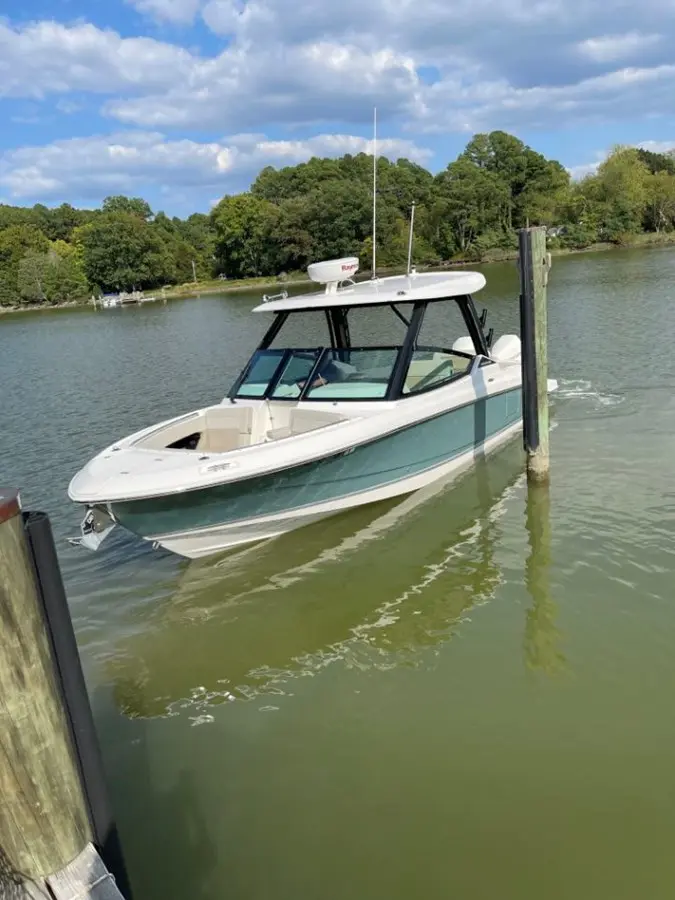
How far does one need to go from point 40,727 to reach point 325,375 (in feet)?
21.0

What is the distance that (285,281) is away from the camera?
247 feet

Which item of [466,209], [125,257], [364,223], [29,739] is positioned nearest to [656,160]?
[466,209]

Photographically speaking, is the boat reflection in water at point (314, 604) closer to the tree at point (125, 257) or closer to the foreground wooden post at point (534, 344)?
the foreground wooden post at point (534, 344)

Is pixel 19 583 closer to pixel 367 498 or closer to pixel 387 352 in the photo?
pixel 367 498

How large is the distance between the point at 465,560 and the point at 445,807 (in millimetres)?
3358

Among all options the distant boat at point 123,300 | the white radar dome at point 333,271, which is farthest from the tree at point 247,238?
the white radar dome at point 333,271

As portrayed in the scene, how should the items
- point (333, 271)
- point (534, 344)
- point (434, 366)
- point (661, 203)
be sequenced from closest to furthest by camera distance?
point (534, 344) → point (434, 366) → point (333, 271) → point (661, 203)

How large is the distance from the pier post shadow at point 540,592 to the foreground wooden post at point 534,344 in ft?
1.29

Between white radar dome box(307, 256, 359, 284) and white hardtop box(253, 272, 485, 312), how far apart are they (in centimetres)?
18

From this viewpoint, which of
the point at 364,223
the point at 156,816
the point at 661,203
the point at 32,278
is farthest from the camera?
the point at 32,278

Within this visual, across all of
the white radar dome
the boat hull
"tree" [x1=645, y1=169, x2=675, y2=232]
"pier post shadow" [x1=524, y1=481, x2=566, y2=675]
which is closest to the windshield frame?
the white radar dome

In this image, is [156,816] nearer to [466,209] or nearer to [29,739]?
[29,739]

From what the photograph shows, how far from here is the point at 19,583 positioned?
2338 mm

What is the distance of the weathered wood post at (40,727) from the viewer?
2.34 metres
